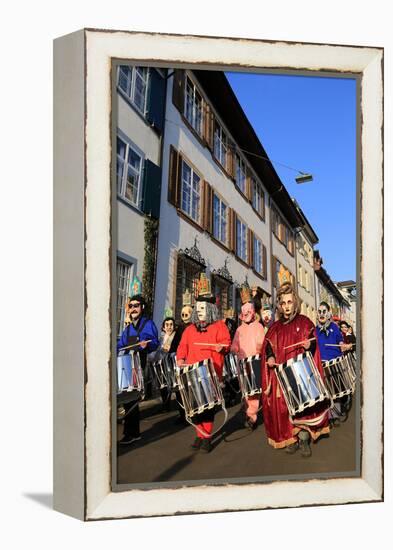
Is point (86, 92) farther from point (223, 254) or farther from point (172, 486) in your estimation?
point (172, 486)

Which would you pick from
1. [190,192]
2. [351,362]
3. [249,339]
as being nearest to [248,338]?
[249,339]

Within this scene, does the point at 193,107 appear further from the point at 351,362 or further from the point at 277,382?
the point at 351,362

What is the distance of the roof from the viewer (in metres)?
9.03

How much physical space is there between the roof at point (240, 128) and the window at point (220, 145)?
117mm

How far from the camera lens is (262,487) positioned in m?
9.03

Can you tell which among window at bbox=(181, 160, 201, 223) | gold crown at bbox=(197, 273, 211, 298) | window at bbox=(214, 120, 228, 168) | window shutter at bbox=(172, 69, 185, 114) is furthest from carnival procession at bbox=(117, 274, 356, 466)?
window shutter at bbox=(172, 69, 185, 114)

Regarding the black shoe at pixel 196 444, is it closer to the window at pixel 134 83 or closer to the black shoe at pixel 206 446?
the black shoe at pixel 206 446

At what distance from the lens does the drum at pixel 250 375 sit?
937cm

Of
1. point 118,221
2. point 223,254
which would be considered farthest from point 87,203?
point 223,254

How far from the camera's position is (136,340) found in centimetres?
883

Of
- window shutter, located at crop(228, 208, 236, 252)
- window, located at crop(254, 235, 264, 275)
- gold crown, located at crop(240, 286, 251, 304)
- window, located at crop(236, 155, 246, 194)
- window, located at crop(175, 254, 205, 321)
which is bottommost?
gold crown, located at crop(240, 286, 251, 304)

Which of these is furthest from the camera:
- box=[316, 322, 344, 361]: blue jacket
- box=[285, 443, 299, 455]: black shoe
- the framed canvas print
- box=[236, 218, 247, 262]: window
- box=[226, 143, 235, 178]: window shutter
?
box=[316, 322, 344, 361]: blue jacket

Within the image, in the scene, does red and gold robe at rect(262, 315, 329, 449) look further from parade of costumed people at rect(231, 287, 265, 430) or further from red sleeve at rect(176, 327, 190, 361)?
red sleeve at rect(176, 327, 190, 361)

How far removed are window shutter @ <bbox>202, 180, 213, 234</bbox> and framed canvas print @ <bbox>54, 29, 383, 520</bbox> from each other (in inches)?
0.6
